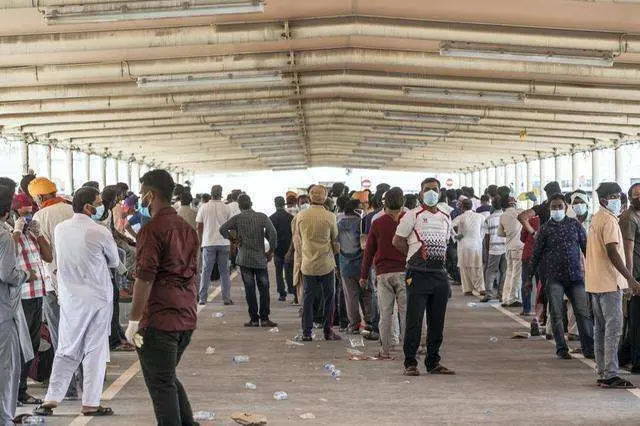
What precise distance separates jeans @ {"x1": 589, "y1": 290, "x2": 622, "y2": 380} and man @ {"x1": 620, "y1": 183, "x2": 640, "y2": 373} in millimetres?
481

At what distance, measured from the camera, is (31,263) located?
9547 mm

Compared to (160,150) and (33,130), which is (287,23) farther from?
(160,150)

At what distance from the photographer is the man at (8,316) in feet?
27.0

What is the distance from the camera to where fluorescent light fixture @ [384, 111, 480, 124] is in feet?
118

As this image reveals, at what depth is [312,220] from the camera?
49.2 feet

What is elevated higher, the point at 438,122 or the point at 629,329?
the point at 438,122

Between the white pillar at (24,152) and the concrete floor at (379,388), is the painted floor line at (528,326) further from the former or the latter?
the white pillar at (24,152)

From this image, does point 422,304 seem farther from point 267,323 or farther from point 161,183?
point 267,323

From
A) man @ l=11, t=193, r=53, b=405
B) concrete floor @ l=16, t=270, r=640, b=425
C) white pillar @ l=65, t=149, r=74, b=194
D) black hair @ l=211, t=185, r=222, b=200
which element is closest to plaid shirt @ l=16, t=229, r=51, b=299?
man @ l=11, t=193, r=53, b=405

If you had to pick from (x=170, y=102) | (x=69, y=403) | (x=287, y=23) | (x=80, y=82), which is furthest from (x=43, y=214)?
(x=170, y=102)

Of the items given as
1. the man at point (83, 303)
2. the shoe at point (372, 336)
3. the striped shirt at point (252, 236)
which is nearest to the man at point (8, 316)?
the man at point (83, 303)

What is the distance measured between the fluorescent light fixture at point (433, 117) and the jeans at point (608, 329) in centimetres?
2508

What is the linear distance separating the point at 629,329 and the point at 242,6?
7351mm

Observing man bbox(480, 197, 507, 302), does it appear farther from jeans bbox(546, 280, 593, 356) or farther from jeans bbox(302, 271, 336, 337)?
jeans bbox(546, 280, 593, 356)
